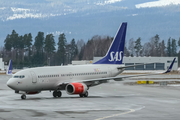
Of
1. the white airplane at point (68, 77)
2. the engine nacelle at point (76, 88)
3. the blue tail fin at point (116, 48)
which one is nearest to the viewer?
the white airplane at point (68, 77)

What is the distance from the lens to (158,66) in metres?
166

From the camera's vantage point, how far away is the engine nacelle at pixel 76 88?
123 feet

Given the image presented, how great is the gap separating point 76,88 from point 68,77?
2961 mm

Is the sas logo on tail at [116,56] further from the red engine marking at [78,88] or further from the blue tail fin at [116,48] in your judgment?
the red engine marking at [78,88]

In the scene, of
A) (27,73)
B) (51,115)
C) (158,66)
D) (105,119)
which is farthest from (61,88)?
(158,66)

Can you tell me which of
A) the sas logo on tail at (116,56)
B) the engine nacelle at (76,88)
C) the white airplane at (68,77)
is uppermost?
the sas logo on tail at (116,56)

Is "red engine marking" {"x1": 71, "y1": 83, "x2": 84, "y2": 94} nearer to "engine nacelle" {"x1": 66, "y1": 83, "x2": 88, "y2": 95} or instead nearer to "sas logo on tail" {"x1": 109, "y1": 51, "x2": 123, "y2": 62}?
"engine nacelle" {"x1": 66, "y1": 83, "x2": 88, "y2": 95}

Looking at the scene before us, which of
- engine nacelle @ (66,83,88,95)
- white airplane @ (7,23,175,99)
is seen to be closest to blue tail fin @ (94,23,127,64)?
white airplane @ (7,23,175,99)

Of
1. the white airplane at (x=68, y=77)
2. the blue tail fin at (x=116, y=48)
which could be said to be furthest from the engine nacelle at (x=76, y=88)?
the blue tail fin at (x=116, y=48)

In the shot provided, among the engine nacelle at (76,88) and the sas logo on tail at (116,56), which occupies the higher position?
the sas logo on tail at (116,56)

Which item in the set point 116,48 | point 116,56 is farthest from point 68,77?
point 116,48

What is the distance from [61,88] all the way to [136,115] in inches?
657

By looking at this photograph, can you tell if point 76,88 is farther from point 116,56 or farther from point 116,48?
point 116,48

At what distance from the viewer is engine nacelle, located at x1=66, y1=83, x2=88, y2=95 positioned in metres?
37.4
